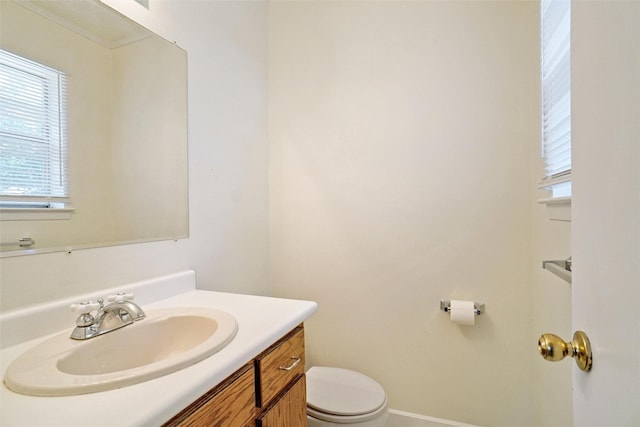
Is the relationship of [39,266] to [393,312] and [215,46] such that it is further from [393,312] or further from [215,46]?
[393,312]

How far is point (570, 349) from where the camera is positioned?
49 cm

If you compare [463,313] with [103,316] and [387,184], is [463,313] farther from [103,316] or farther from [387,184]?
[103,316]

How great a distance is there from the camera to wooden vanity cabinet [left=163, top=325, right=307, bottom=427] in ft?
1.95

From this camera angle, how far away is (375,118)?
5.44 feet

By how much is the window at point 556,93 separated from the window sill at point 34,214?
1.49 m

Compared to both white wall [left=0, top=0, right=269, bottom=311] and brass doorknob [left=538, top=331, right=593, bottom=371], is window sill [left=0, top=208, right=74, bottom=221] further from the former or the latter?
brass doorknob [left=538, top=331, right=593, bottom=371]

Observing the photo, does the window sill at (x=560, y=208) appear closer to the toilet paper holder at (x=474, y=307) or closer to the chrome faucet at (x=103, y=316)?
the toilet paper holder at (x=474, y=307)

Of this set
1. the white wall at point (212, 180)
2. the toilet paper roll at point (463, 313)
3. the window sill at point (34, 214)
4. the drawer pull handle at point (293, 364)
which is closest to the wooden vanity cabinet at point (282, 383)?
the drawer pull handle at point (293, 364)

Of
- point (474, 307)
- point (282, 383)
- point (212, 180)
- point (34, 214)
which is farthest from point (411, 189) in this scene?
point (34, 214)

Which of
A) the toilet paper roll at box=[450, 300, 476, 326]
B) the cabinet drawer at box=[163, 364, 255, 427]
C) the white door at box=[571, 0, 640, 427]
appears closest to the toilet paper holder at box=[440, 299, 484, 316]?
the toilet paper roll at box=[450, 300, 476, 326]

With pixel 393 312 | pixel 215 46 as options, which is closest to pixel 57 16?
pixel 215 46

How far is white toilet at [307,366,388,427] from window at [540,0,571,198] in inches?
44.5

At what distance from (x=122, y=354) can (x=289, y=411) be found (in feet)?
1.67

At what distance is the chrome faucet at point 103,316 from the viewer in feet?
2.45
